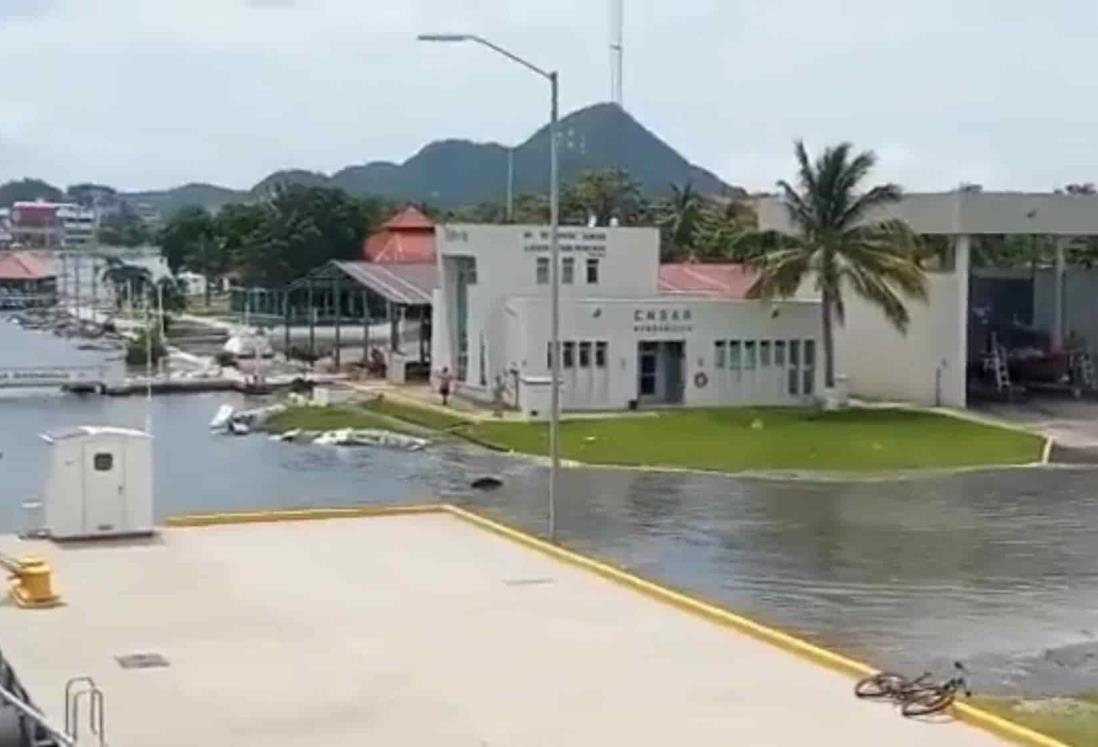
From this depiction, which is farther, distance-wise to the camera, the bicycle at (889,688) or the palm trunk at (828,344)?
the palm trunk at (828,344)

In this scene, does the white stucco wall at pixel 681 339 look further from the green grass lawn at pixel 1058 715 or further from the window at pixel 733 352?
the green grass lawn at pixel 1058 715

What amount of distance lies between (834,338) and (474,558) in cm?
4309

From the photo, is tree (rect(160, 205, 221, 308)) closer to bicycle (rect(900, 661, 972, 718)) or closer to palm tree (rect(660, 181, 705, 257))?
palm tree (rect(660, 181, 705, 257))

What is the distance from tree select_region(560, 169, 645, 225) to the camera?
124 m

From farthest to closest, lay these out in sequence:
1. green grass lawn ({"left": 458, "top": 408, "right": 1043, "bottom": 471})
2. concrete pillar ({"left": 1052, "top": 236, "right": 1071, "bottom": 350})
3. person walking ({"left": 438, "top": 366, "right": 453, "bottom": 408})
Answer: concrete pillar ({"left": 1052, "top": 236, "right": 1071, "bottom": 350}), person walking ({"left": 438, "top": 366, "right": 453, "bottom": 408}), green grass lawn ({"left": 458, "top": 408, "right": 1043, "bottom": 471})

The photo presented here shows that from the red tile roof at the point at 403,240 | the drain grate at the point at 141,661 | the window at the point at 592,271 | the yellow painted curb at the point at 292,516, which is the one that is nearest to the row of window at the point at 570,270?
the window at the point at 592,271

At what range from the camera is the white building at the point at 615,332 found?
61.5m

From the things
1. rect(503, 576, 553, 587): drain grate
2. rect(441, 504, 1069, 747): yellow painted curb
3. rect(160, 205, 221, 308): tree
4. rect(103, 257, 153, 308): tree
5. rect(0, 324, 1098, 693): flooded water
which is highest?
rect(160, 205, 221, 308): tree

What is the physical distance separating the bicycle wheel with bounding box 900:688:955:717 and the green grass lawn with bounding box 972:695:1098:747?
2.07 m

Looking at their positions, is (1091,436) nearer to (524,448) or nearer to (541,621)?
(524,448)

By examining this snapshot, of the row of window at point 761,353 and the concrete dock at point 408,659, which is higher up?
the row of window at point 761,353

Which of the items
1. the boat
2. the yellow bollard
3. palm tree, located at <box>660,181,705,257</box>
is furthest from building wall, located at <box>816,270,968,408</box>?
palm tree, located at <box>660,181,705,257</box>

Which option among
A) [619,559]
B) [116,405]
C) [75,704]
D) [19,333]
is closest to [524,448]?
[619,559]

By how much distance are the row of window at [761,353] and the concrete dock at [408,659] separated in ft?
130
